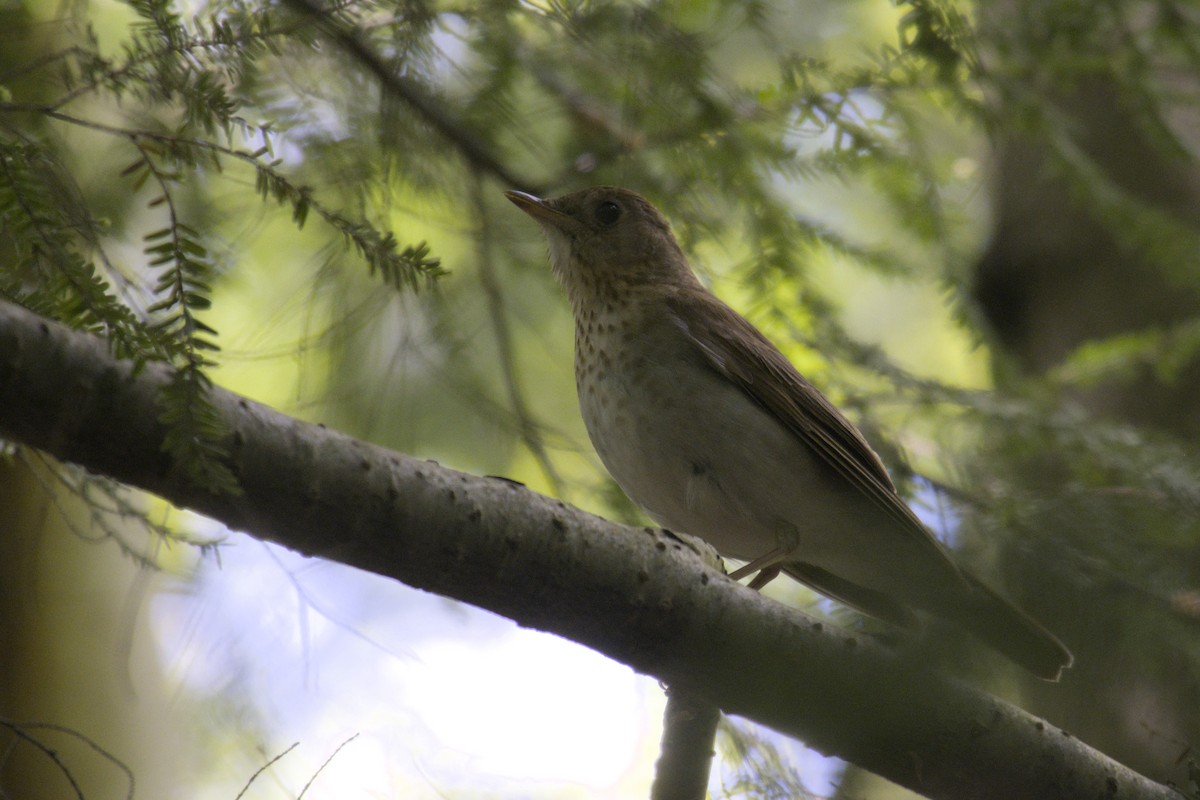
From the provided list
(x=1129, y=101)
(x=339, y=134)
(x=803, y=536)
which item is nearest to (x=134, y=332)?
(x=339, y=134)

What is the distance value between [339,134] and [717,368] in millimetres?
1387

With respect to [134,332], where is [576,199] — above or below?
above

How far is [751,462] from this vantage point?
338 centimetres

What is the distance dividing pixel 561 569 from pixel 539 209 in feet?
6.53

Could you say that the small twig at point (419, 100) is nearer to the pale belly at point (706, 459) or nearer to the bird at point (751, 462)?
the bird at point (751, 462)

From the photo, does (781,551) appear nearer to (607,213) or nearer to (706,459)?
(706,459)

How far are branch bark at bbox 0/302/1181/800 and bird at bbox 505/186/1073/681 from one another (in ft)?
2.35

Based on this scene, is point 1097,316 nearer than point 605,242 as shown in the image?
No

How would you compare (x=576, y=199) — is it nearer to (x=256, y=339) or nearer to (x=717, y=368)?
(x=717, y=368)

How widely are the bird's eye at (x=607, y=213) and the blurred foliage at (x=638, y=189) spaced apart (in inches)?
7.0

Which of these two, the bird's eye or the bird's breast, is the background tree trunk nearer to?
the bird's breast

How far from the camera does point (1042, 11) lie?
11.6 ft

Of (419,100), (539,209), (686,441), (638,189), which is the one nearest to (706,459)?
(686,441)

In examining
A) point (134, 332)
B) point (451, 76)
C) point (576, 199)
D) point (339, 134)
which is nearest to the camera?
point (134, 332)
